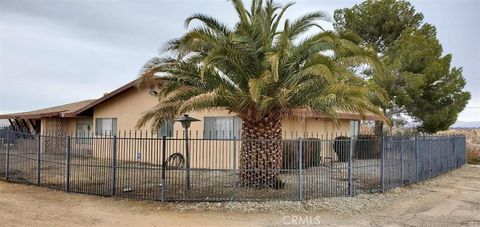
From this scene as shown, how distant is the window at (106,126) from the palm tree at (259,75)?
1054 cm

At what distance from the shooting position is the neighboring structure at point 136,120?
56.0ft

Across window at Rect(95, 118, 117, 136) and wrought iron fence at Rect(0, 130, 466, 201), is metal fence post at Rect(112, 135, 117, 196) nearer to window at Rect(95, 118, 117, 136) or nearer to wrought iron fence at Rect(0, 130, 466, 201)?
wrought iron fence at Rect(0, 130, 466, 201)

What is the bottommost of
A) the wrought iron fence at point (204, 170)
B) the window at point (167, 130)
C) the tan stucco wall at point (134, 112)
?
the wrought iron fence at point (204, 170)

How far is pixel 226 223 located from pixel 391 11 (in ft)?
75.5

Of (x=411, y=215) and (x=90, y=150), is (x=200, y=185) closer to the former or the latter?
(x=90, y=150)

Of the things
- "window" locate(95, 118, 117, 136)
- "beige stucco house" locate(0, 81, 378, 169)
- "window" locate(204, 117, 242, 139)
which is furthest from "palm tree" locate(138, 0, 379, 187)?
"window" locate(95, 118, 117, 136)

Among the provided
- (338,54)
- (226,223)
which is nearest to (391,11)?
(338,54)

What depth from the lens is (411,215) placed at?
31.5 ft

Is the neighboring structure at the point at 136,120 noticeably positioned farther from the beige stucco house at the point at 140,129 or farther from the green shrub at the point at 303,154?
the green shrub at the point at 303,154

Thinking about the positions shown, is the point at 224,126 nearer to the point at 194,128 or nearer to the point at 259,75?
the point at 194,128

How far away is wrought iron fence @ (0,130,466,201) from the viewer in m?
10.7

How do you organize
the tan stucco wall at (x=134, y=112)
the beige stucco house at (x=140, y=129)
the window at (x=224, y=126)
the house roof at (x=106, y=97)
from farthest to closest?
1. the house roof at (x=106, y=97)
2. the tan stucco wall at (x=134, y=112)
3. the window at (x=224, y=126)
4. the beige stucco house at (x=140, y=129)

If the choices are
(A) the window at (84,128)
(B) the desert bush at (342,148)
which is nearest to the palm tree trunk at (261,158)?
(B) the desert bush at (342,148)

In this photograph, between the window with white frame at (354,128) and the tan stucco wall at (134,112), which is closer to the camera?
the tan stucco wall at (134,112)
